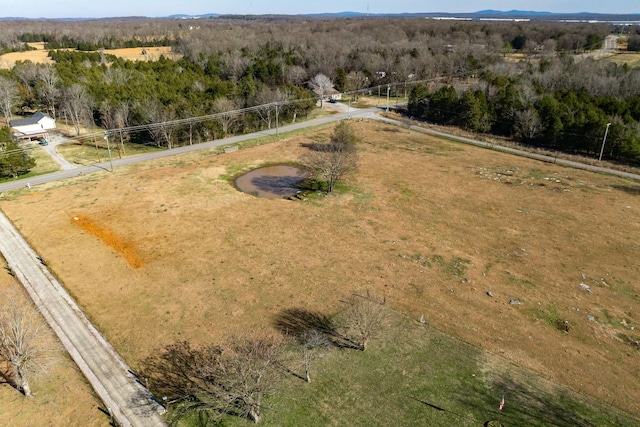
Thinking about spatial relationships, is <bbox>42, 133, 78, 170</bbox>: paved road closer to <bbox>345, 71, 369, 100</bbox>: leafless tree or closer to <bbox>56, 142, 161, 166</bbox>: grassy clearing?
<bbox>56, 142, 161, 166</bbox>: grassy clearing

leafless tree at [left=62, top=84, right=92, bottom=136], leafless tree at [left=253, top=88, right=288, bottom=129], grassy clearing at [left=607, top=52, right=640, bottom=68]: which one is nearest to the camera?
leafless tree at [left=62, top=84, right=92, bottom=136]

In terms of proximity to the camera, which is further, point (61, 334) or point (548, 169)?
point (548, 169)

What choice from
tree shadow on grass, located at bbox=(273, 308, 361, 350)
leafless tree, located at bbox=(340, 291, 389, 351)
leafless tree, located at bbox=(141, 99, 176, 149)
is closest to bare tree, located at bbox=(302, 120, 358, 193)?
leafless tree, located at bbox=(340, 291, 389, 351)

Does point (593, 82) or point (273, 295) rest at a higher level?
point (593, 82)

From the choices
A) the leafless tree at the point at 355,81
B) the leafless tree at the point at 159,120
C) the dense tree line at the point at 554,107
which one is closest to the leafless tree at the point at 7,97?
the leafless tree at the point at 159,120

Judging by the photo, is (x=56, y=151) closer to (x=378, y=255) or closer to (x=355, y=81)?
(x=378, y=255)

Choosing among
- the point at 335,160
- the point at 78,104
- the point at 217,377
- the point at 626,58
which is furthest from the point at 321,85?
the point at 626,58

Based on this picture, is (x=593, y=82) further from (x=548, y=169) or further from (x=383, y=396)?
(x=383, y=396)

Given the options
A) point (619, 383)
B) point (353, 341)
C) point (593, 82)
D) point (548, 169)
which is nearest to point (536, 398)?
point (619, 383)
